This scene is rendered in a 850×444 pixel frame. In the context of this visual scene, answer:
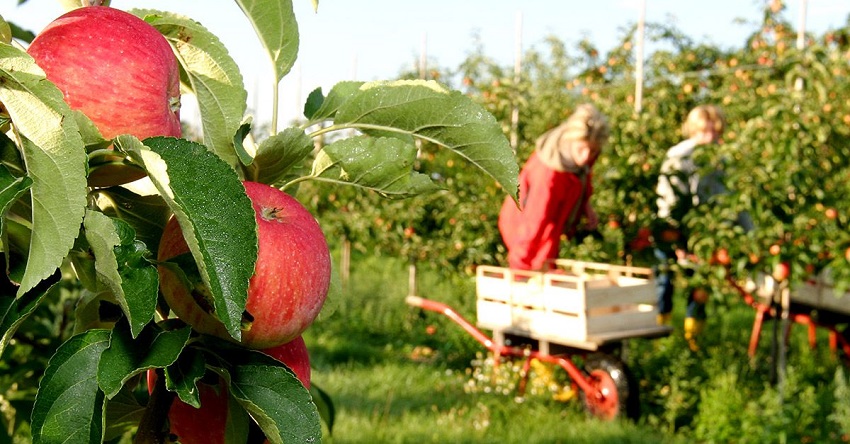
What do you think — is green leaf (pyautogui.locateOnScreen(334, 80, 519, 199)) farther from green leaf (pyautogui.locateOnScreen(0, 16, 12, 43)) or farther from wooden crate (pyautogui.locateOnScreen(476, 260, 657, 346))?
wooden crate (pyautogui.locateOnScreen(476, 260, 657, 346))

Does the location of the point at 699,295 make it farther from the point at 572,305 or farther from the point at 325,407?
the point at 325,407

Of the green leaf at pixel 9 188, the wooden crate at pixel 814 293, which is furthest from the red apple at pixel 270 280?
the wooden crate at pixel 814 293

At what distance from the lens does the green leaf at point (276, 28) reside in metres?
0.55

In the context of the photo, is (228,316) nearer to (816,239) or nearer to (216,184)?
(216,184)

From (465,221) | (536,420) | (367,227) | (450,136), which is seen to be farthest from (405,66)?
(450,136)

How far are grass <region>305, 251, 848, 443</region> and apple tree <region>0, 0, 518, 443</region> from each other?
265 centimetres

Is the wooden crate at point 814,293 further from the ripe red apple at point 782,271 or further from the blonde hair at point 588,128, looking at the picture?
the blonde hair at point 588,128

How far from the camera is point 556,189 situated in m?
4.00

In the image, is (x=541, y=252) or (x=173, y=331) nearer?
(x=173, y=331)

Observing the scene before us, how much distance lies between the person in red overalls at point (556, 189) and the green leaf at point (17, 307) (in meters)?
3.56

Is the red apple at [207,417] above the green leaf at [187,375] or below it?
below

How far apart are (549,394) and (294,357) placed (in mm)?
3770

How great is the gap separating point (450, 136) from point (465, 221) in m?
4.94

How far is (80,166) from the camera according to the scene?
41 cm
